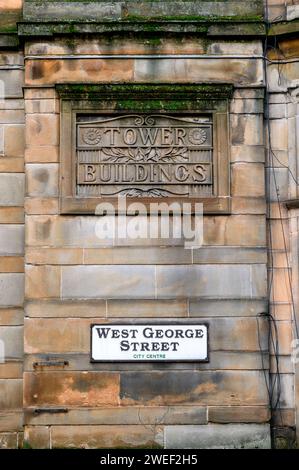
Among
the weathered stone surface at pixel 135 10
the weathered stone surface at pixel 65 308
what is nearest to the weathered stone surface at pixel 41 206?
the weathered stone surface at pixel 65 308

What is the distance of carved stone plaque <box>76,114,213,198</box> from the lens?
447 inches

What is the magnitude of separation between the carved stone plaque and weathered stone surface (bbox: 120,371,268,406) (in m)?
2.13

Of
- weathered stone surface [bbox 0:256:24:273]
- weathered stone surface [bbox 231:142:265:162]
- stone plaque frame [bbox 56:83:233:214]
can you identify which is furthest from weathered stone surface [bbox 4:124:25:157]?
weathered stone surface [bbox 231:142:265:162]

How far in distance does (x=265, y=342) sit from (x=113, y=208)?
7.73 feet

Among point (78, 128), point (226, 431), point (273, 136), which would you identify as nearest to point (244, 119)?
point (273, 136)

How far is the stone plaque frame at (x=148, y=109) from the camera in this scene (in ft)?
36.9

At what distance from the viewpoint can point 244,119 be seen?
11.4 meters

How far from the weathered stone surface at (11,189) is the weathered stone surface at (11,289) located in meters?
0.88

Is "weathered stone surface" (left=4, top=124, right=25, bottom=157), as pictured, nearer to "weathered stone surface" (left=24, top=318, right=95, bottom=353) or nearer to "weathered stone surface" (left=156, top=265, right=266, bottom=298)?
"weathered stone surface" (left=24, top=318, right=95, bottom=353)

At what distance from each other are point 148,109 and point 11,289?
2.69 m

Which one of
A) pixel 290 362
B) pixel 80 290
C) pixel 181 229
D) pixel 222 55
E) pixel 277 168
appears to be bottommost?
pixel 290 362

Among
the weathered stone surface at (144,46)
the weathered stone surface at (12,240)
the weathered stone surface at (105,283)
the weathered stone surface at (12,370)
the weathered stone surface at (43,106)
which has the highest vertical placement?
the weathered stone surface at (144,46)

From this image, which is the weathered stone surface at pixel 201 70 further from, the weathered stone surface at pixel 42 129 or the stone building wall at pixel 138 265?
the weathered stone surface at pixel 42 129

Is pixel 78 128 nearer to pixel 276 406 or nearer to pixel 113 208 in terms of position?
pixel 113 208
